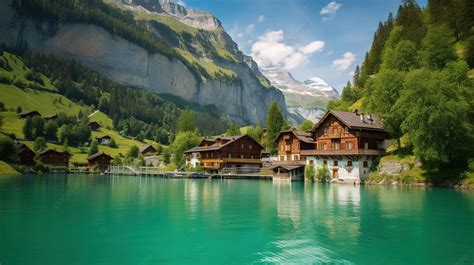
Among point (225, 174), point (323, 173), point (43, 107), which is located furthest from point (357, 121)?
point (43, 107)

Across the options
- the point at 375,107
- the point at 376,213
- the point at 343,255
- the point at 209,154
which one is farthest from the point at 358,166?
the point at 343,255

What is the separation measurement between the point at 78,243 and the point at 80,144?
465 feet

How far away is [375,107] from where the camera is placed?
Answer: 225ft

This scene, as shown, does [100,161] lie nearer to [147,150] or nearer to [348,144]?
[147,150]

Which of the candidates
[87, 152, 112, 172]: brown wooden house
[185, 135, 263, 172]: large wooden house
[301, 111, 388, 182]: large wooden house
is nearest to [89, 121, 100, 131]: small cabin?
[87, 152, 112, 172]: brown wooden house

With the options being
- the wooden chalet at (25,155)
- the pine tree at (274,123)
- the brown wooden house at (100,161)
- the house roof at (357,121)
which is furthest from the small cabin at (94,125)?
the house roof at (357,121)

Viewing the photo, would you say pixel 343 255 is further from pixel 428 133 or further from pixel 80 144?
pixel 80 144

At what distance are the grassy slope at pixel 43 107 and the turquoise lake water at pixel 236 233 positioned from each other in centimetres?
11650

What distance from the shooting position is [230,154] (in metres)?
91.2

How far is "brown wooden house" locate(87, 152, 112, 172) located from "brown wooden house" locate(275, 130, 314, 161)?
2746 inches

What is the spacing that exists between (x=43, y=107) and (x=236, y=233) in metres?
173

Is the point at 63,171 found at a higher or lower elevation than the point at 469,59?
lower

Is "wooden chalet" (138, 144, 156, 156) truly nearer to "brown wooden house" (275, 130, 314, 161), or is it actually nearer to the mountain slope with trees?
"brown wooden house" (275, 130, 314, 161)

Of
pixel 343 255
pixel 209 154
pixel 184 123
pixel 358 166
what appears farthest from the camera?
pixel 184 123
